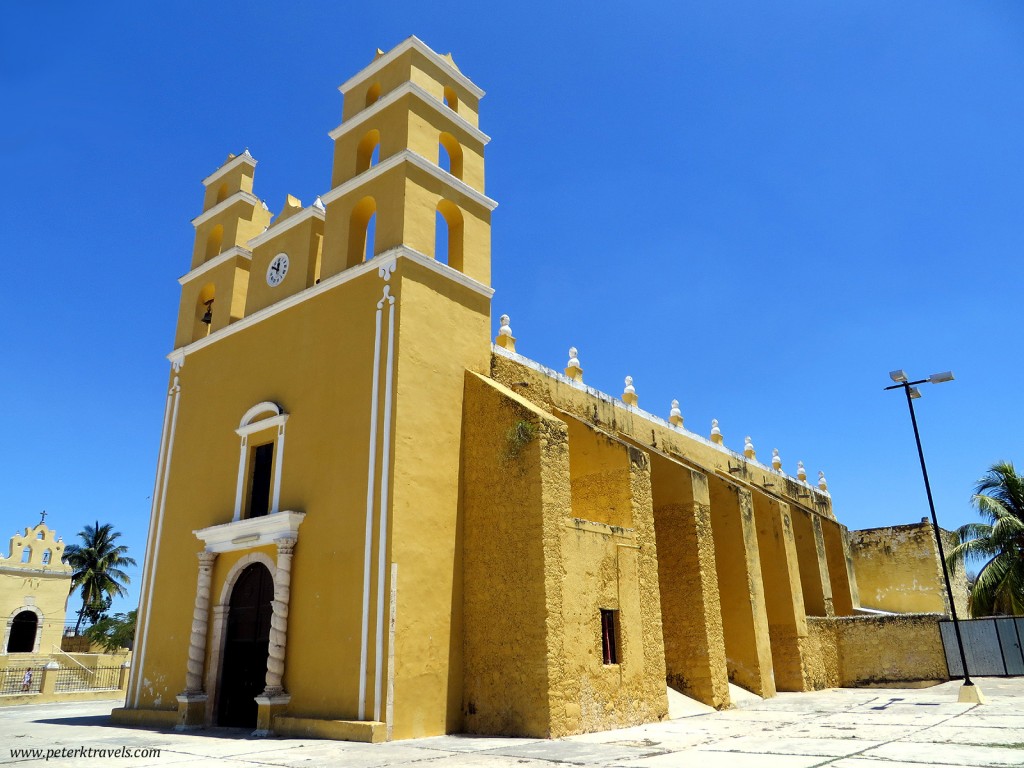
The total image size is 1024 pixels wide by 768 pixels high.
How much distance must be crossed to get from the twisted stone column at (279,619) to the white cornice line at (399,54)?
30.9 feet

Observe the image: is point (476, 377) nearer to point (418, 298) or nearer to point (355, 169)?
point (418, 298)

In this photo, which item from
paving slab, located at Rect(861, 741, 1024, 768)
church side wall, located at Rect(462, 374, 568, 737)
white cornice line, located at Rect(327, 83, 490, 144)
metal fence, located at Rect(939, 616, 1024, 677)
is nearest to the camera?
paving slab, located at Rect(861, 741, 1024, 768)

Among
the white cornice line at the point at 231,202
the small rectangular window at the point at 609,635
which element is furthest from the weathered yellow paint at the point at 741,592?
the white cornice line at the point at 231,202

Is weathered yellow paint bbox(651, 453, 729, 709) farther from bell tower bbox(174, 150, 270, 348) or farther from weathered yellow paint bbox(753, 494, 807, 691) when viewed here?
bell tower bbox(174, 150, 270, 348)

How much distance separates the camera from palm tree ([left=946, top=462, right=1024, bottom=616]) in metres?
23.6

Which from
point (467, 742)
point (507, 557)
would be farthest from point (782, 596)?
point (467, 742)

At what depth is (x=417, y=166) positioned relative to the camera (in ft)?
44.8

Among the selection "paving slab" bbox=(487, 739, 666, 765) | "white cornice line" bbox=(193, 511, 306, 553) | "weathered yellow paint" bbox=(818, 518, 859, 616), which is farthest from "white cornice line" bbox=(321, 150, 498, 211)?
"weathered yellow paint" bbox=(818, 518, 859, 616)

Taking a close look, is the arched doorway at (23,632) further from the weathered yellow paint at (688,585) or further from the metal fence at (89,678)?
the weathered yellow paint at (688,585)

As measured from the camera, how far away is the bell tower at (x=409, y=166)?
13.5 m

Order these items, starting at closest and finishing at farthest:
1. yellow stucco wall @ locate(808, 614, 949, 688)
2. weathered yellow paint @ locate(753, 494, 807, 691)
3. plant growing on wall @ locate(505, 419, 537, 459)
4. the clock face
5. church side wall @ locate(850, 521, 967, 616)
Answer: plant growing on wall @ locate(505, 419, 537, 459) → the clock face → weathered yellow paint @ locate(753, 494, 807, 691) → yellow stucco wall @ locate(808, 614, 949, 688) → church side wall @ locate(850, 521, 967, 616)

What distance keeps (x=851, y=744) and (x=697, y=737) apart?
2054 millimetres

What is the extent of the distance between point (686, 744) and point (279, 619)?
21.2ft

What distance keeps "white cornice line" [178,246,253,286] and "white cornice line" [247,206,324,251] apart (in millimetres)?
686
